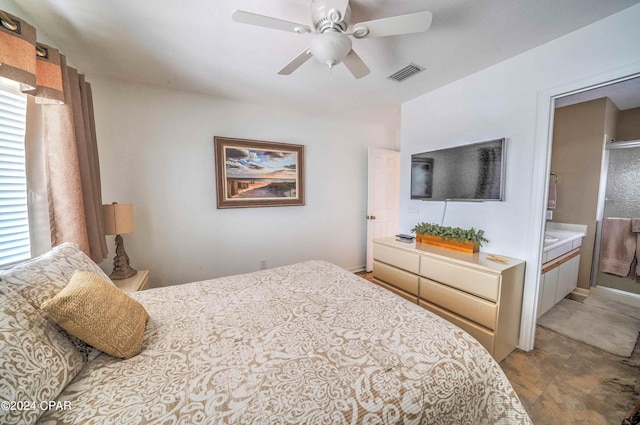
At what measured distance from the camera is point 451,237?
90.2 inches

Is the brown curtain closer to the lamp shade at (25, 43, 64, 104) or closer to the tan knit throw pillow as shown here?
the lamp shade at (25, 43, 64, 104)

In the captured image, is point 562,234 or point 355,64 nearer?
point 355,64

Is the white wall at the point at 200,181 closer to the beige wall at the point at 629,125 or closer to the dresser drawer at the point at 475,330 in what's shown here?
the dresser drawer at the point at 475,330

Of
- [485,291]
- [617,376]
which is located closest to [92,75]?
[485,291]

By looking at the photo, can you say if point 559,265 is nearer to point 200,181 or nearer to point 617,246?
point 617,246

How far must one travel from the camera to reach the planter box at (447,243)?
2.15 meters

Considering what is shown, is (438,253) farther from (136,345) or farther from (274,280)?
(136,345)

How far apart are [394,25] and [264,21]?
2.29 feet

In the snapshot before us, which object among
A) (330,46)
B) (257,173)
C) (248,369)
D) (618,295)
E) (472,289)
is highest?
(330,46)

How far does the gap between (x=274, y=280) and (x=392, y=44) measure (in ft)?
6.58

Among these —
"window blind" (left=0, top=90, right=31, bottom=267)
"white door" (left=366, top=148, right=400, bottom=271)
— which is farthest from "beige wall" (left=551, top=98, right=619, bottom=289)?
"window blind" (left=0, top=90, right=31, bottom=267)

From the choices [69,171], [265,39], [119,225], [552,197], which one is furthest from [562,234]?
[69,171]

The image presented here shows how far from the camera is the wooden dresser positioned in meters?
1.73

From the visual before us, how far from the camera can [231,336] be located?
1.03 meters
